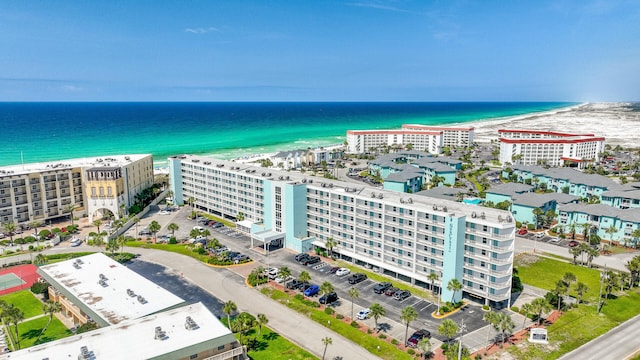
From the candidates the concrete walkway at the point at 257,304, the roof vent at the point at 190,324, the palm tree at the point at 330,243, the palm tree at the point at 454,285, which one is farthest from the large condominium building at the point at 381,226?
the roof vent at the point at 190,324

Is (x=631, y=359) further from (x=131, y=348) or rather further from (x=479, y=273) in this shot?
(x=131, y=348)

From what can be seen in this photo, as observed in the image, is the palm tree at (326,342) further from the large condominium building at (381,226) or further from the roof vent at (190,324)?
the large condominium building at (381,226)

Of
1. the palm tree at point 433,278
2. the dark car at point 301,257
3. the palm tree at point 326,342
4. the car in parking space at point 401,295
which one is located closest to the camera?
the palm tree at point 326,342

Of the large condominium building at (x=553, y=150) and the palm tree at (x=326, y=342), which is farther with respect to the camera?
the large condominium building at (x=553, y=150)

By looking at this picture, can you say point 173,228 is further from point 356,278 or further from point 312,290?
point 356,278

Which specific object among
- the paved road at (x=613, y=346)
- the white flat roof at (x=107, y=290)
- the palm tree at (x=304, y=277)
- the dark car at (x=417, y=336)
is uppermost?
the white flat roof at (x=107, y=290)

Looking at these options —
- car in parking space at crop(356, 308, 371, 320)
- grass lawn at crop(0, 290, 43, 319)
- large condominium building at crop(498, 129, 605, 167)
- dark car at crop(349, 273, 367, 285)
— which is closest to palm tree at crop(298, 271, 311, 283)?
dark car at crop(349, 273, 367, 285)

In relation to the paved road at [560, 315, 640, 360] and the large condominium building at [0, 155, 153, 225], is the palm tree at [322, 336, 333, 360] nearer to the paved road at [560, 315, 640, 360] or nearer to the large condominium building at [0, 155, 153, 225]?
the paved road at [560, 315, 640, 360]
